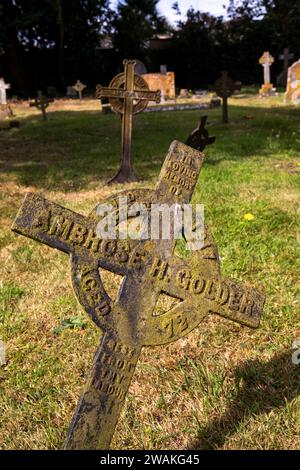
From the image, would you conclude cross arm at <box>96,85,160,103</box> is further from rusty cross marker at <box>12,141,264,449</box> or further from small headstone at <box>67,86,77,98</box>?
small headstone at <box>67,86,77,98</box>

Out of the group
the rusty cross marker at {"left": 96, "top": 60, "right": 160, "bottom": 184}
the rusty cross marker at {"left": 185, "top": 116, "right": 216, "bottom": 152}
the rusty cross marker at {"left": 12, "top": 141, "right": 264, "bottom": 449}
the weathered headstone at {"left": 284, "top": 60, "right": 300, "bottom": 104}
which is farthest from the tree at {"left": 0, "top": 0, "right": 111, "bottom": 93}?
the rusty cross marker at {"left": 12, "top": 141, "right": 264, "bottom": 449}

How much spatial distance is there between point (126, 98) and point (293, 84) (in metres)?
9.20

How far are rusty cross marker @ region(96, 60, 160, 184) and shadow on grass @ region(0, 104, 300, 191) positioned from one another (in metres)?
0.36

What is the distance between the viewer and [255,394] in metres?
2.33

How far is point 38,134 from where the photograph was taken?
12.0 meters

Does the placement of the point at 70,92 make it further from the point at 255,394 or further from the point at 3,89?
the point at 255,394

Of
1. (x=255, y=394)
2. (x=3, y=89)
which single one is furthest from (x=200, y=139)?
(x=3, y=89)

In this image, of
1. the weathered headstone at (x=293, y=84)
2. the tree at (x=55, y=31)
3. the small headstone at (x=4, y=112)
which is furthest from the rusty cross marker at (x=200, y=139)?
the tree at (x=55, y=31)

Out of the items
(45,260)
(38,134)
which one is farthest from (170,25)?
(45,260)

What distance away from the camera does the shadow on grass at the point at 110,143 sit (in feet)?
24.6

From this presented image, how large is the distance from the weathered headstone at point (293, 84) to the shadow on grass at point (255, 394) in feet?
42.1

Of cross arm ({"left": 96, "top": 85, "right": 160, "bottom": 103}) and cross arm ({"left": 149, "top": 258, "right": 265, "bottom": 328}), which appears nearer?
cross arm ({"left": 149, "top": 258, "right": 265, "bottom": 328})

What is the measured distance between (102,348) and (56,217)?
1.76 feet

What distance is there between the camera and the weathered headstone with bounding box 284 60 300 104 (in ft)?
44.4
